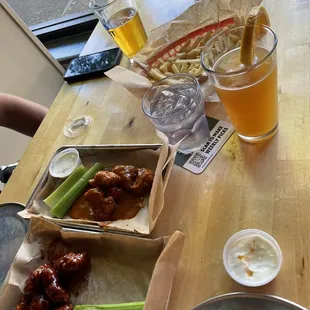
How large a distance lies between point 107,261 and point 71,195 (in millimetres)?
214

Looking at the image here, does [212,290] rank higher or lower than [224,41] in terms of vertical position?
lower

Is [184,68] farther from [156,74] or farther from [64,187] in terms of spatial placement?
[64,187]

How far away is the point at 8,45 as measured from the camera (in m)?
2.17

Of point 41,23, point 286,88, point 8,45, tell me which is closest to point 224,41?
point 286,88

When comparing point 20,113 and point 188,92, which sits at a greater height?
point 188,92

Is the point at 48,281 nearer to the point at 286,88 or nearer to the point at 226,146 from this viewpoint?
the point at 226,146

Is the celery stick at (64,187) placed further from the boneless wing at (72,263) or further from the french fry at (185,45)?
the french fry at (185,45)

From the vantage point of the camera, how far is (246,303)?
0.70 m

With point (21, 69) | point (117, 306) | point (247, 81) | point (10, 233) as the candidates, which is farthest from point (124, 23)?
point (21, 69)

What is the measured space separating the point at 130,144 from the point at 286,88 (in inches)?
16.5

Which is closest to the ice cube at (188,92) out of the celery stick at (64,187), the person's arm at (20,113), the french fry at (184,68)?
the french fry at (184,68)

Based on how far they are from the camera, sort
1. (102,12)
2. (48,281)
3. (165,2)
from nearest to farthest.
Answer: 1. (48,281)
2. (102,12)
3. (165,2)

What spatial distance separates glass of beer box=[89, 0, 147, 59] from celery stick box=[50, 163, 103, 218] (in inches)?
19.1

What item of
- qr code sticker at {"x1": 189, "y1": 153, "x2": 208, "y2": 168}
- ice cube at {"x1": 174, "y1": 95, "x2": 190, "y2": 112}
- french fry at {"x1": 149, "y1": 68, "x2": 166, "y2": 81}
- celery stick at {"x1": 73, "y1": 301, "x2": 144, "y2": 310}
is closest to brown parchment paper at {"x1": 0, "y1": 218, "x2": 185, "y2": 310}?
celery stick at {"x1": 73, "y1": 301, "x2": 144, "y2": 310}
